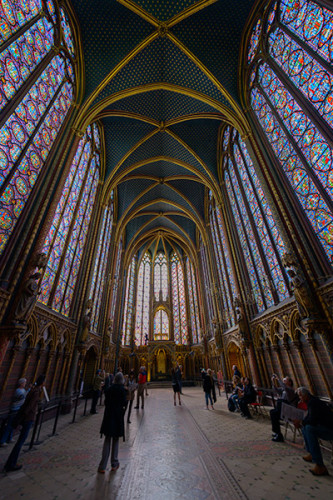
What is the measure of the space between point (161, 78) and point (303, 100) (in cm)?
842

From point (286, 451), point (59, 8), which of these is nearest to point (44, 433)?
point (286, 451)

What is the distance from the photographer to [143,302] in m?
26.7

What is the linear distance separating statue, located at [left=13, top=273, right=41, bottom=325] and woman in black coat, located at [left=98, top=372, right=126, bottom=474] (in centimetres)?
→ 373

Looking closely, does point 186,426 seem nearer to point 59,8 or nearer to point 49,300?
point 49,300

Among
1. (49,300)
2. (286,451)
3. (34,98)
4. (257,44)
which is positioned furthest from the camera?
(257,44)

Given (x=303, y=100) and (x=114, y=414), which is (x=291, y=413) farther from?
(x=303, y=100)

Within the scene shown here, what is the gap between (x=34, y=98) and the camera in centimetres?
734

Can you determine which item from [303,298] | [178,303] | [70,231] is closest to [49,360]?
[70,231]

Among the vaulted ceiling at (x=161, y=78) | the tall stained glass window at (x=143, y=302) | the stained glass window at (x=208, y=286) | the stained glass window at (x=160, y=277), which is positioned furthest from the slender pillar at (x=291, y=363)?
the stained glass window at (x=160, y=277)

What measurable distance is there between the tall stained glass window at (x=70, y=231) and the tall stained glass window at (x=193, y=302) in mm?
15294

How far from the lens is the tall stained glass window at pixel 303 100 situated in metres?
6.36

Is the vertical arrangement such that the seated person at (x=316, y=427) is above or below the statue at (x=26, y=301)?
below

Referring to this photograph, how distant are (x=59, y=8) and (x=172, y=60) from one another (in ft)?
17.9

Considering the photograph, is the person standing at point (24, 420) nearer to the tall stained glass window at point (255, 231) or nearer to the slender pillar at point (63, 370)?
the slender pillar at point (63, 370)
